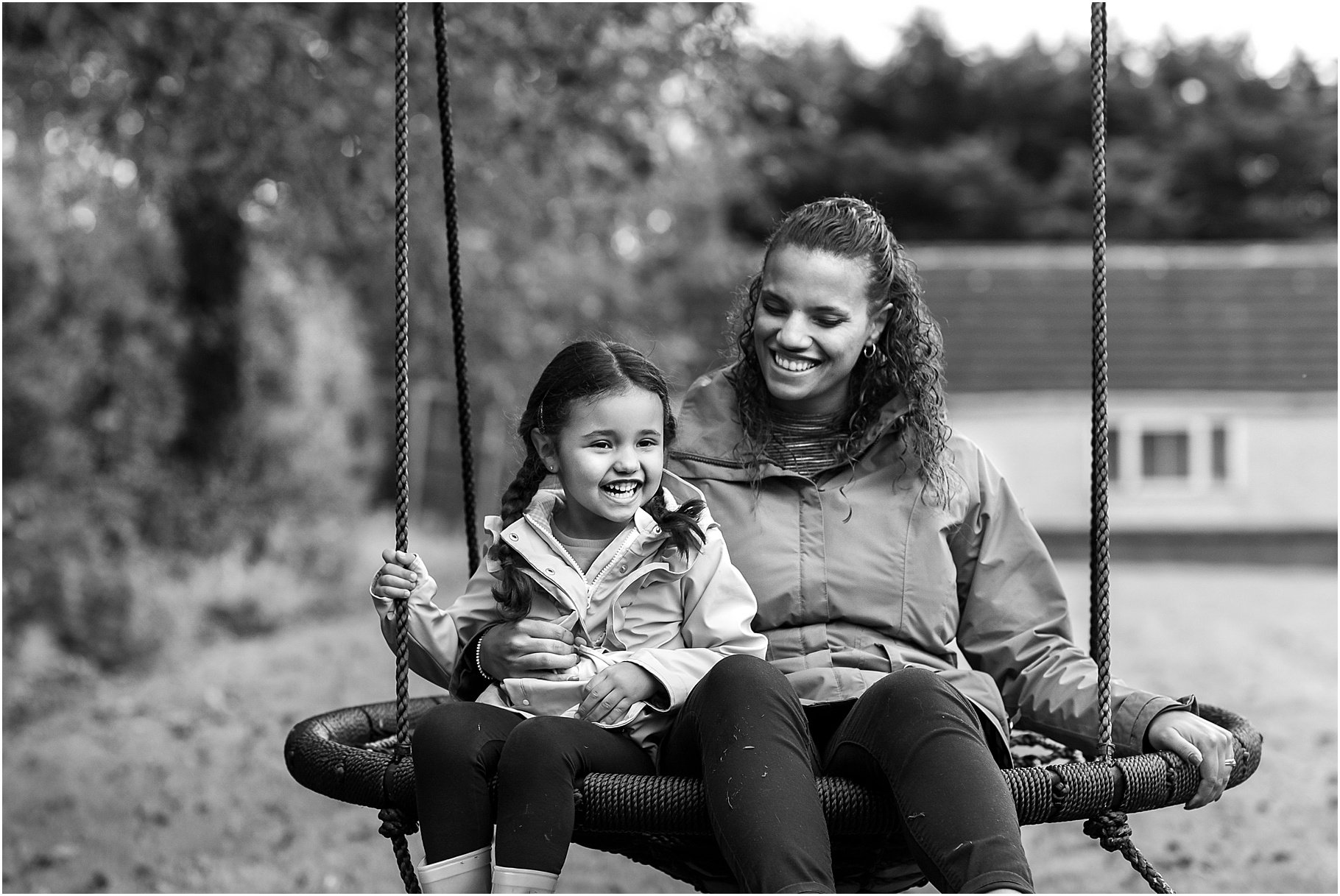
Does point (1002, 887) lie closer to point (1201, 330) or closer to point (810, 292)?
point (810, 292)

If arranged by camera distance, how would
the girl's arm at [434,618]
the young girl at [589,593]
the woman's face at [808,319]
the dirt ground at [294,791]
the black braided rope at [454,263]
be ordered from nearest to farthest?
the young girl at [589,593] → the girl's arm at [434,618] → the woman's face at [808,319] → the black braided rope at [454,263] → the dirt ground at [294,791]

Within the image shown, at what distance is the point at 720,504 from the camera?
6.92ft

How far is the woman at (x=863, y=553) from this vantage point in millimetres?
1791

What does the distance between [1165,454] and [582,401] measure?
13009 millimetres

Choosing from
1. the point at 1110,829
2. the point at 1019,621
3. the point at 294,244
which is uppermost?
the point at 294,244

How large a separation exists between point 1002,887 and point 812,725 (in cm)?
43

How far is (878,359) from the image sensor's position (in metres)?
2.17

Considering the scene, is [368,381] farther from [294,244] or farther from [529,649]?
[529,649]

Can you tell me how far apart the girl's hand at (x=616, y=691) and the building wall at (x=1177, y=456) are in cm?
1185

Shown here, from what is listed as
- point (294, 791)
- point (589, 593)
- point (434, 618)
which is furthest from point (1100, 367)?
point (294, 791)

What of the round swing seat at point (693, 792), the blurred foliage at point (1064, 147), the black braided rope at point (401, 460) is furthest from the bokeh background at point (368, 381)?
the blurred foliage at point (1064, 147)

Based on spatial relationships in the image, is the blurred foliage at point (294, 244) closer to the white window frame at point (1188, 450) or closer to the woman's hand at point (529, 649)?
the woman's hand at point (529, 649)

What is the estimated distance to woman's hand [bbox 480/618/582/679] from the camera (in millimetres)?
1847

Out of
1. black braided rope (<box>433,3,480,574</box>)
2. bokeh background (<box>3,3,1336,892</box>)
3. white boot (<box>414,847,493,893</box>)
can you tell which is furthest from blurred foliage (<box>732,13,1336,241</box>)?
white boot (<box>414,847,493,893</box>)
